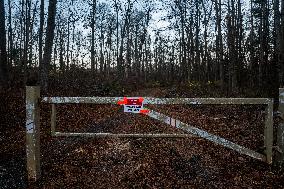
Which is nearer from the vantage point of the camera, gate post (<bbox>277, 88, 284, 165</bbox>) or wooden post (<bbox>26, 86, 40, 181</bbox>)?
wooden post (<bbox>26, 86, 40, 181</bbox>)

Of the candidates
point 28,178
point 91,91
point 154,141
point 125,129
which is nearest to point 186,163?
point 154,141

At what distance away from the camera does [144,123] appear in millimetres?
10070

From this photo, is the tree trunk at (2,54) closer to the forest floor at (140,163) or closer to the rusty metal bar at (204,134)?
the forest floor at (140,163)

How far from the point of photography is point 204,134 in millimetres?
5258

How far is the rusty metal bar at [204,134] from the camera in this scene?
5.13m

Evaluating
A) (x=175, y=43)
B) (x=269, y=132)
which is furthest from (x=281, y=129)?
(x=175, y=43)

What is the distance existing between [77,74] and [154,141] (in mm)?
25812

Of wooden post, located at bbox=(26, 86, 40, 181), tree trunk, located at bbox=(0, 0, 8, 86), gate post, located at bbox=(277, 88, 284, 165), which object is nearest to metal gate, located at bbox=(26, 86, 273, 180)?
wooden post, located at bbox=(26, 86, 40, 181)

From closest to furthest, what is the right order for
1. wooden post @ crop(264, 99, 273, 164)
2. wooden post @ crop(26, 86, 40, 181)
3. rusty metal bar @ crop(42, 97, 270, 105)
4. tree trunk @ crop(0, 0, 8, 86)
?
wooden post @ crop(26, 86, 40, 181) → rusty metal bar @ crop(42, 97, 270, 105) → wooden post @ crop(264, 99, 273, 164) → tree trunk @ crop(0, 0, 8, 86)

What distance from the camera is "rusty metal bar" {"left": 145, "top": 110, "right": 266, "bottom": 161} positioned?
5.13m

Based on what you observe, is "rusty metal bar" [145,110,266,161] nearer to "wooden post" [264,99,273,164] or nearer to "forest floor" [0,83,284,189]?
"wooden post" [264,99,273,164]

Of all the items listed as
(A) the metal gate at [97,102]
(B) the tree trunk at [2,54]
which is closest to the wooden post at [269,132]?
(A) the metal gate at [97,102]

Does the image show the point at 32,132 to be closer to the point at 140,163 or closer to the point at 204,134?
the point at 140,163

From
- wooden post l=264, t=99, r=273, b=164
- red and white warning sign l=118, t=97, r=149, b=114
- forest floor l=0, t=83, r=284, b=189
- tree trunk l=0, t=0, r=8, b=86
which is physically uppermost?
tree trunk l=0, t=0, r=8, b=86
